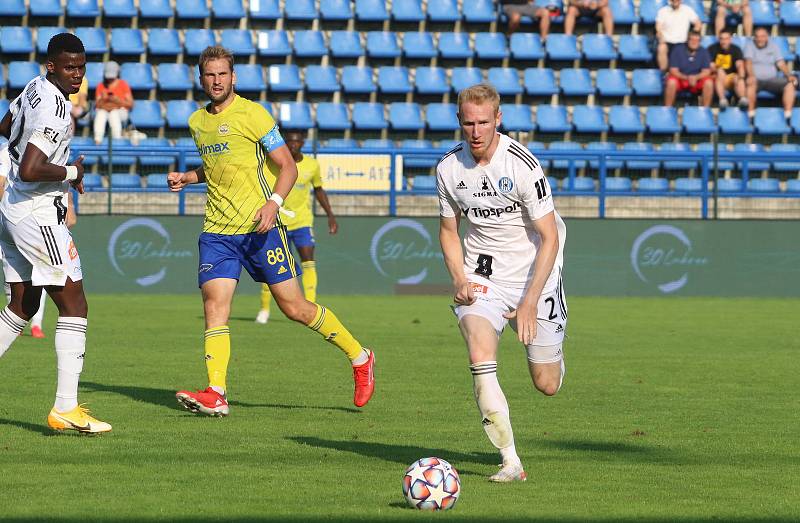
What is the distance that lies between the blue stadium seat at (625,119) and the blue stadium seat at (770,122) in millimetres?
2225

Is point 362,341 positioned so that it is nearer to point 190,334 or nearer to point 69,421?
point 190,334

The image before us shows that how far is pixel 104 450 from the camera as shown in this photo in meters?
7.45

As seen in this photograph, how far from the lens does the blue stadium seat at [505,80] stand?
1050 inches

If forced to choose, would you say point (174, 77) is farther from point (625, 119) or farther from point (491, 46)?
point (625, 119)

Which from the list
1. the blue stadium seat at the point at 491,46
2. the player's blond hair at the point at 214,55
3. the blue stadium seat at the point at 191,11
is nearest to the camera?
the player's blond hair at the point at 214,55

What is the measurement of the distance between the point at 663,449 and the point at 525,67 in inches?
814

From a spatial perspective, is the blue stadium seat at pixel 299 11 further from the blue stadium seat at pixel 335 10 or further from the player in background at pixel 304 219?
the player in background at pixel 304 219

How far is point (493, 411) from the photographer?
6582 mm

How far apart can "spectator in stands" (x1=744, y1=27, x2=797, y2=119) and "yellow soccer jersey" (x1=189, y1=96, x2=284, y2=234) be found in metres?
18.9

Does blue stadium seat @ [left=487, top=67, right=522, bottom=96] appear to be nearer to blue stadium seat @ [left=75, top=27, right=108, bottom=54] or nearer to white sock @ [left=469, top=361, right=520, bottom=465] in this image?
blue stadium seat @ [left=75, top=27, right=108, bottom=54]

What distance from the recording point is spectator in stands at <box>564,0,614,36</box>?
27.4 m

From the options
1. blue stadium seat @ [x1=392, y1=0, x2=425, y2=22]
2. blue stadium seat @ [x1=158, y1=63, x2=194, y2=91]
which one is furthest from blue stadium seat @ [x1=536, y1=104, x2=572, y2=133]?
blue stadium seat @ [x1=158, y1=63, x2=194, y2=91]

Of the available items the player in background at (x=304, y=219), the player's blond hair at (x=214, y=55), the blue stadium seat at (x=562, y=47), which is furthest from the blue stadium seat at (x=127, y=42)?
the player's blond hair at (x=214, y=55)

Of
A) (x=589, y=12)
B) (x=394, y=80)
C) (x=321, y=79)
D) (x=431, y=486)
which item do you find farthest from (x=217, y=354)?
(x=589, y=12)
